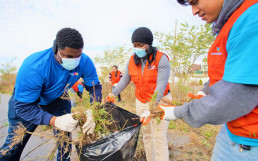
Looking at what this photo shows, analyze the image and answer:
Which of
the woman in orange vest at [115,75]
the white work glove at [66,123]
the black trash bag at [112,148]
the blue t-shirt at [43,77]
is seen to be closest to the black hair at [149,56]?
the blue t-shirt at [43,77]

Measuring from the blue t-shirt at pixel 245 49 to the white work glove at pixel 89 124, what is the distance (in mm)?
1192

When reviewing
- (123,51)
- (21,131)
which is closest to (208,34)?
(21,131)

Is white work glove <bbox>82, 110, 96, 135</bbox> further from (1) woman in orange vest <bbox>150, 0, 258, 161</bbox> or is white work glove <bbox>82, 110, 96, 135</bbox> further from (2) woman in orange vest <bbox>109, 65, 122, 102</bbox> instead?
(2) woman in orange vest <bbox>109, 65, 122, 102</bbox>

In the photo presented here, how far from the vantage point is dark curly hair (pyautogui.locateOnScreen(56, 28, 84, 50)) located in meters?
1.39

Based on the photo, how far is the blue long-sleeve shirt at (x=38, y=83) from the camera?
137cm

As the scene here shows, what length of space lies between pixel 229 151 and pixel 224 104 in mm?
457

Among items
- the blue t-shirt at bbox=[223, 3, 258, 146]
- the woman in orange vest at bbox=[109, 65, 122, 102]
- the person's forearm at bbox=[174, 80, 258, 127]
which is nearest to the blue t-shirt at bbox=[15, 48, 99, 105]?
the person's forearm at bbox=[174, 80, 258, 127]

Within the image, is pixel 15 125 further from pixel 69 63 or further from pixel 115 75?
pixel 115 75

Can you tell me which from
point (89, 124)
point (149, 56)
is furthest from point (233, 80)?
point (149, 56)

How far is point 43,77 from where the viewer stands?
4.78ft

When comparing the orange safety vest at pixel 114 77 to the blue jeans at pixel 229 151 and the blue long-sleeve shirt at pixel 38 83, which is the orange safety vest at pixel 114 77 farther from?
Result: the blue jeans at pixel 229 151

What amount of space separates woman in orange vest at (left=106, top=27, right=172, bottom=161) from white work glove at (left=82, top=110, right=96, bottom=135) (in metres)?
0.50

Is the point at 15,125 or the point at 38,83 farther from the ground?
the point at 38,83

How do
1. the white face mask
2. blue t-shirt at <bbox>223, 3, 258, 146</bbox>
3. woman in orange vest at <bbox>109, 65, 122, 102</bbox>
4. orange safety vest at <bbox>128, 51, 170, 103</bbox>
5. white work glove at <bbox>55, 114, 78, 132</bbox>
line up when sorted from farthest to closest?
1. woman in orange vest at <bbox>109, 65, 122, 102</bbox>
2. orange safety vest at <bbox>128, 51, 170, 103</bbox>
3. the white face mask
4. white work glove at <bbox>55, 114, 78, 132</bbox>
5. blue t-shirt at <bbox>223, 3, 258, 146</bbox>
